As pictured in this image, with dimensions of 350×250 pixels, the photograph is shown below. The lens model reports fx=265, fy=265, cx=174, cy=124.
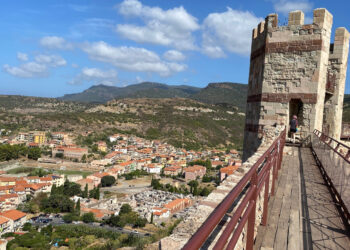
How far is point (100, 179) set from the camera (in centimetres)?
5319

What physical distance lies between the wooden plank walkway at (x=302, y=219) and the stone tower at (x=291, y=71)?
2.96 metres

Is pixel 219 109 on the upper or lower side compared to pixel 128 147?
upper

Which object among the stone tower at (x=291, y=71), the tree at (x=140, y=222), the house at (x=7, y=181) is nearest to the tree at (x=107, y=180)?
the house at (x=7, y=181)

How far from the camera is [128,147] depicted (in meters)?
76.2

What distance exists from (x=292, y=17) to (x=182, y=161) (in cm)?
6168

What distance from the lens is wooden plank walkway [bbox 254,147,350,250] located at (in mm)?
2711

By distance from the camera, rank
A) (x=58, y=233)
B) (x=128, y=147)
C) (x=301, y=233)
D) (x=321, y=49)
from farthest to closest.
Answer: (x=128, y=147), (x=58, y=233), (x=321, y=49), (x=301, y=233)

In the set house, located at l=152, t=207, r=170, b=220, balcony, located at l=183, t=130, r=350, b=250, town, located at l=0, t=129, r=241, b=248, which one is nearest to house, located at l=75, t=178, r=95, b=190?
town, located at l=0, t=129, r=241, b=248

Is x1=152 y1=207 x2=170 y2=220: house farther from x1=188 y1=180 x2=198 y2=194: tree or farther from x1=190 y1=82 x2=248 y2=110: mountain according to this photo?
x1=190 y1=82 x2=248 y2=110: mountain

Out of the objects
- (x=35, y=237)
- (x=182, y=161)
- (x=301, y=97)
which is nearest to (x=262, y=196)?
(x=301, y=97)

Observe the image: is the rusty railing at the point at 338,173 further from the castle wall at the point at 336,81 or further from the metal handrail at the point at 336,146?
the castle wall at the point at 336,81

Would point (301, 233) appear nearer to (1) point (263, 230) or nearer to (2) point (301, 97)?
(1) point (263, 230)

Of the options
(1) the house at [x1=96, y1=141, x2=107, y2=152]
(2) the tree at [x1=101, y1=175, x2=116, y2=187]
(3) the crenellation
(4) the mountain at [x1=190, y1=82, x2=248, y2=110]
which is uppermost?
(4) the mountain at [x1=190, y1=82, x2=248, y2=110]

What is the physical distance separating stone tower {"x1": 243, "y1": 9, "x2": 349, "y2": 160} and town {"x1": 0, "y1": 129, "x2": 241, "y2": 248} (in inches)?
833
